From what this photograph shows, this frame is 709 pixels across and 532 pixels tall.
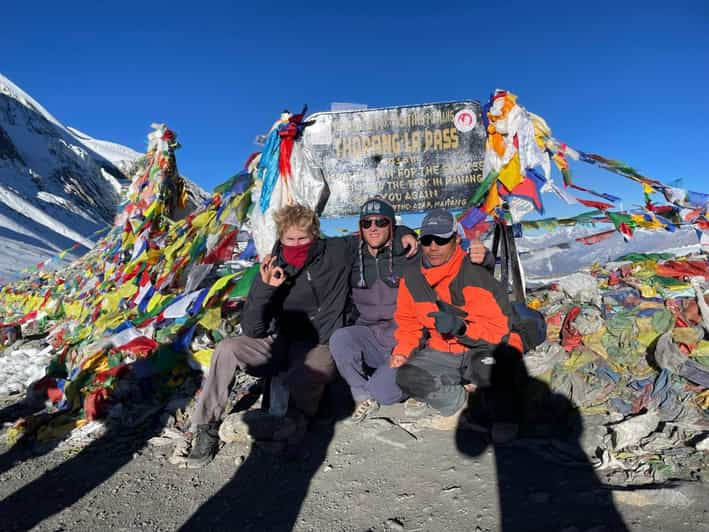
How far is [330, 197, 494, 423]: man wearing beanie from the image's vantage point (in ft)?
10.9

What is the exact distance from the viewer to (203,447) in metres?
3.06

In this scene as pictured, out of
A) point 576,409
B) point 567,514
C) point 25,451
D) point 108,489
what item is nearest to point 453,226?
point 576,409

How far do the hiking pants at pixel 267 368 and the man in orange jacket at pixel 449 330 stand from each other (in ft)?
1.85

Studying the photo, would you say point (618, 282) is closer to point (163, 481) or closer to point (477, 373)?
point (477, 373)

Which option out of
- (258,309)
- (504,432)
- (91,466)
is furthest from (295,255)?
(91,466)

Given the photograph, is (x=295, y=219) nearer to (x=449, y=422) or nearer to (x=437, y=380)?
(x=437, y=380)

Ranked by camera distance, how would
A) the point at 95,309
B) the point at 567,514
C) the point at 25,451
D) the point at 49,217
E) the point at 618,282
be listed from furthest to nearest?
the point at 49,217, the point at 95,309, the point at 618,282, the point at 25,451, the point at 567,514

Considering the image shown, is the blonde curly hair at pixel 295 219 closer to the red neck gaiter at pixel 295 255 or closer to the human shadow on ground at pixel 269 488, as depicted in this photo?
the red neck gaiter at pixel 295 255

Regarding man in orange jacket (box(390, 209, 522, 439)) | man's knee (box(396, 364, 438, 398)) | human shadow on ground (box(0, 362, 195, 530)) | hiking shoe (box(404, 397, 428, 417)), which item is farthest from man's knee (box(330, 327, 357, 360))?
human shadow on ground (box(0, 362, 195, 530))

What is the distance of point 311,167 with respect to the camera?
515 centimetres

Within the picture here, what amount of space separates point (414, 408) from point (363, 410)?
40 cm

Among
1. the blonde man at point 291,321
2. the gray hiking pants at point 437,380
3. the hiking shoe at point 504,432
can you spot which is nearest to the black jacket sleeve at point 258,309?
the blonde man at point 291,321

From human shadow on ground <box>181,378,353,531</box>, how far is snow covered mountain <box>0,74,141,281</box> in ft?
55.9

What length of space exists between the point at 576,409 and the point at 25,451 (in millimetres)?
3953
